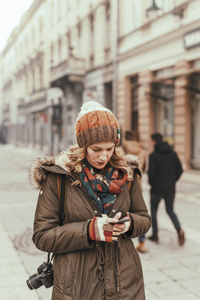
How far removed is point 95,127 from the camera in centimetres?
216

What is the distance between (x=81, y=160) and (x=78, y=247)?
47 centimetres

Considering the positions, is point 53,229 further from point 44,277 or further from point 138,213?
point 138,213

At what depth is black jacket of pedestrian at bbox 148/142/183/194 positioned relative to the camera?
230 inches

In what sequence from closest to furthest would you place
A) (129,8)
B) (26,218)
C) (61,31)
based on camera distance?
(26,218), (129,8), (61,31)

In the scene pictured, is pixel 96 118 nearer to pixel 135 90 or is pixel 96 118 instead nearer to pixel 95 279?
pixel 95 279

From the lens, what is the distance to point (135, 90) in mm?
18531

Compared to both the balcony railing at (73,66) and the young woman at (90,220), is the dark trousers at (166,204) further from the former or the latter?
the balcony railing at (73,66)

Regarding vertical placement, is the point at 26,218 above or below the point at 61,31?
below

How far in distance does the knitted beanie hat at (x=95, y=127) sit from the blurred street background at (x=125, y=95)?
94.7 inches

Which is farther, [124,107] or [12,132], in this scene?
[12,132]

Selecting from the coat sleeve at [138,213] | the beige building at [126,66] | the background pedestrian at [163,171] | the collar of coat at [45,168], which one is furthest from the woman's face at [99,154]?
the beige building at [126,66]

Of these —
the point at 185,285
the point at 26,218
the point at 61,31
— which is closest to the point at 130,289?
the point at 185,285

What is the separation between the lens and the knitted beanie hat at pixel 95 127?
2.16 meters

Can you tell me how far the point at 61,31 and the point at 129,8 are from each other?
1160 cm
